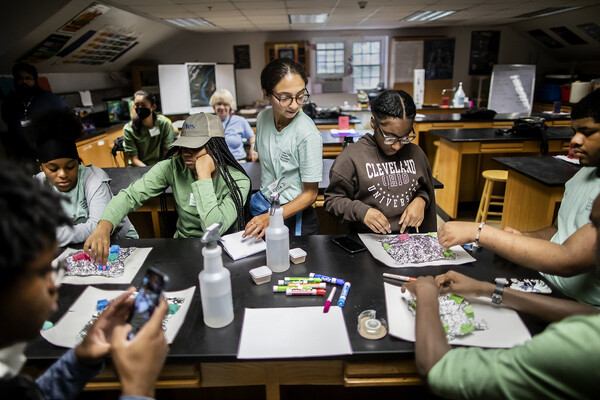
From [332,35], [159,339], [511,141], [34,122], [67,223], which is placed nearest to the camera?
[67,223]

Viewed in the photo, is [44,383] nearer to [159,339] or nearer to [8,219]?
[159,339]

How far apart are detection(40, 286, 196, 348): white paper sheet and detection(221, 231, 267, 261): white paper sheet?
227 mm

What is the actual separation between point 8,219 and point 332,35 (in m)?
8.55

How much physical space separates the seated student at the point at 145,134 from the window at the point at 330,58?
545 cm

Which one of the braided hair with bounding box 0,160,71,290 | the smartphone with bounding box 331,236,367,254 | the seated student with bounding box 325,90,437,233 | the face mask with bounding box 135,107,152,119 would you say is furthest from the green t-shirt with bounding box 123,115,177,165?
the braided hair with bounding box 0,160,71,290

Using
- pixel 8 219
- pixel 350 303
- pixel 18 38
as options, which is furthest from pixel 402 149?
pixel 18 38

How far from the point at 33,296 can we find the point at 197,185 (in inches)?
37.6

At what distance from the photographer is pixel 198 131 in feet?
5.18

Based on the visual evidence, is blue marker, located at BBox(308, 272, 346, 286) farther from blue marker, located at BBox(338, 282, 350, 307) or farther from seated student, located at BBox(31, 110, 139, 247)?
seated student, located at BBox(31, 110, 139, 247)

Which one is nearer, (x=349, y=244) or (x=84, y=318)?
(x=84, y=318)

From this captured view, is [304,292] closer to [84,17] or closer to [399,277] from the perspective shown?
[399,277]

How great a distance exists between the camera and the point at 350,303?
1067 mm

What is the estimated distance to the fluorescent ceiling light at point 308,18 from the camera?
610 cm

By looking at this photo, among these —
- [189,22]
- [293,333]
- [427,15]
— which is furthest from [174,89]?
[293,333]
